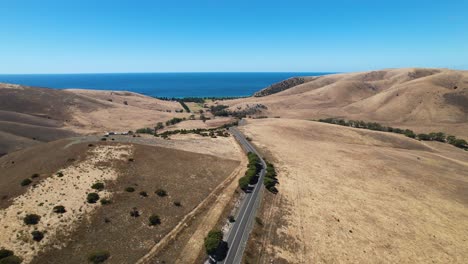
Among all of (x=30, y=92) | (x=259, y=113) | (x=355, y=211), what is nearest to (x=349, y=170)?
(x=355, y=211)

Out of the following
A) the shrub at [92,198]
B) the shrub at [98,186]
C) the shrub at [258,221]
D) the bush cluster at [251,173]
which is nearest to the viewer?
the shrub at [92,198]

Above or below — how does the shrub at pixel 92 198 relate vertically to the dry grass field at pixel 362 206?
above

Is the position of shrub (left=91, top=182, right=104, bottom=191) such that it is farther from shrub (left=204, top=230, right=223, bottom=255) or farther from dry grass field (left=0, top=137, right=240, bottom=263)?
shrub (left=204, top=230, right=223, bottom=255)

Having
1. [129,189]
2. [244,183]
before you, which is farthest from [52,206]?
[244,183]

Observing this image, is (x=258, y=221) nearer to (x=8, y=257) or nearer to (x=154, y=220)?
(x=154, y=220)

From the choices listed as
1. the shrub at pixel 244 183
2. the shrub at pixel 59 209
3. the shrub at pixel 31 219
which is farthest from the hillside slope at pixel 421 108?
the shrub at pixel 31 219

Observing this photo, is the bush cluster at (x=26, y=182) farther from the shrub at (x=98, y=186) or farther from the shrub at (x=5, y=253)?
the shrub at (x=5, y=253)

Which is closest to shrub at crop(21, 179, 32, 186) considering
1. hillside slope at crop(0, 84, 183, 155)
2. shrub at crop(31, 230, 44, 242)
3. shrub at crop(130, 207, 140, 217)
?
shrub at crop(31, 230, 44, 242)
